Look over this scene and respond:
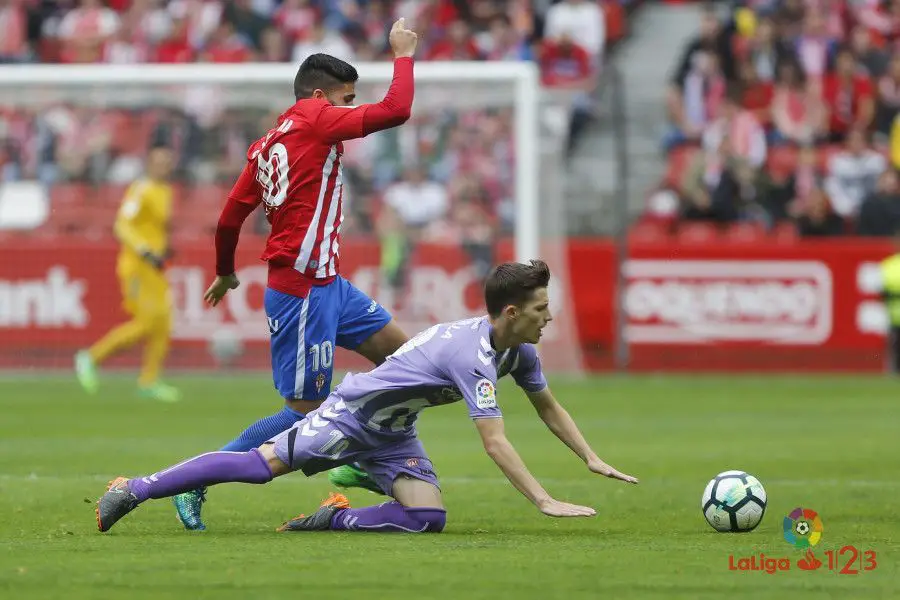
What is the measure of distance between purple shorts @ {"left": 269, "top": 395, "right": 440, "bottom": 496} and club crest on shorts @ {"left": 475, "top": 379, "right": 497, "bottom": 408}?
0.64 meters

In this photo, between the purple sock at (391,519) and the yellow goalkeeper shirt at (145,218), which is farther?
the yellow goalkeeper shirt at (145,218)

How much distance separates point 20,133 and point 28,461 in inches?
360

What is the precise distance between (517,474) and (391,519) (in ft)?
2.99

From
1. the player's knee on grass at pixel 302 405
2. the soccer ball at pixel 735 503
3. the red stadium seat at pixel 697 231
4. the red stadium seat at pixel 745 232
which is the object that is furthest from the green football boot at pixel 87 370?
the soccer ball at pixel 735 503

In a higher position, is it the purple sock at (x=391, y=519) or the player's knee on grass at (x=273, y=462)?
the player's knee on grass at (x=273, y=462)

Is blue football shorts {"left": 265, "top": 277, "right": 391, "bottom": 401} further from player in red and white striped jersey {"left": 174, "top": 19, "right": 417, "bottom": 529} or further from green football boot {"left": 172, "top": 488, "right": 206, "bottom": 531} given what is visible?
green football boot {"left": 172, "top": 488, "right": 206, "bottom": 531}

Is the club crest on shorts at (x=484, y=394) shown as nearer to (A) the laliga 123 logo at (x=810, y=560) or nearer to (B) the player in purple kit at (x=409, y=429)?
(B) the player in purple kit at (x=409, y=429)

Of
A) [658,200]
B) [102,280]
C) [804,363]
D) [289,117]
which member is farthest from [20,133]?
[289,117]

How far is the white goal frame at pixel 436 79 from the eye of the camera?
1888cm

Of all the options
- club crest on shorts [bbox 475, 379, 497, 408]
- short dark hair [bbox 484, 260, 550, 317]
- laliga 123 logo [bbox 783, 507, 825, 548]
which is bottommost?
laliga 123 logo [bbox 783, 507, 825, 548]

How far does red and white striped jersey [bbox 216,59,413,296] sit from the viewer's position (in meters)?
8.52

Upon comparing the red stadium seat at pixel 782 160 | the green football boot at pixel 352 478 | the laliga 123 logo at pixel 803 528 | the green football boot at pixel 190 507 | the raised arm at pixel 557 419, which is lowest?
the laliga 123 logo at pixel 803 528

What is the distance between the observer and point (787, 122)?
2242cm

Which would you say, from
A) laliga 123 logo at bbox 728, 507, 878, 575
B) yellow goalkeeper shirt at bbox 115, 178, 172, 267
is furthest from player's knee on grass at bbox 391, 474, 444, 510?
yellow goalkeeper shirt at bbox 115, 178, 172, 267
